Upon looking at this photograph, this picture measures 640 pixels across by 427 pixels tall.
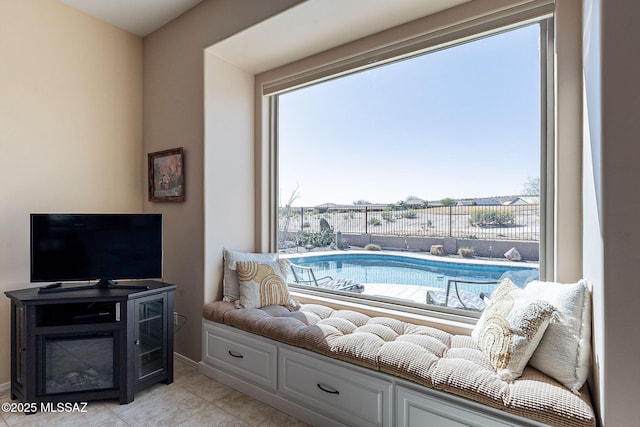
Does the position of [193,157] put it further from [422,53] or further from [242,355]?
[422,53]

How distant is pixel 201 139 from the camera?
2.70m

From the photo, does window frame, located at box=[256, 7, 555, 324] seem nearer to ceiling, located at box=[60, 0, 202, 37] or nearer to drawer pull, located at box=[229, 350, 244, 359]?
drawer pull, located at box=[229, 350, 244, 359]

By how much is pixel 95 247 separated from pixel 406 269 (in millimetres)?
2276

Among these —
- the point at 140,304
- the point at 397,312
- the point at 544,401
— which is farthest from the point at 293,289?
the point at 544,401

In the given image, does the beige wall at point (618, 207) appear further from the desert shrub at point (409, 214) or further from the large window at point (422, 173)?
the desert shrub at point (409, 214)

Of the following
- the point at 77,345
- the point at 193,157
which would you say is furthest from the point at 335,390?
the point at 193,157

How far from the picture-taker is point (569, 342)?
57.0 inches

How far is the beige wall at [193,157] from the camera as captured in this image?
2691mm

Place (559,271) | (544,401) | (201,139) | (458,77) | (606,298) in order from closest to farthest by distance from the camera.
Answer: (606,298), (544,401), (559,271), (458,77), (201,139)

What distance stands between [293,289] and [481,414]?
73.1 inches

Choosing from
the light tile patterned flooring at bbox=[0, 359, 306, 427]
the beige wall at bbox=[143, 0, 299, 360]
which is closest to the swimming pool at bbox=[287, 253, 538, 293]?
the beige wall at bbox=[143, 0, 299, 360]

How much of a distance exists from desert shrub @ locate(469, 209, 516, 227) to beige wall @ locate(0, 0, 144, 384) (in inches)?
117

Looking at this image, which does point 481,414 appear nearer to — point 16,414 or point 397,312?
point 397,312

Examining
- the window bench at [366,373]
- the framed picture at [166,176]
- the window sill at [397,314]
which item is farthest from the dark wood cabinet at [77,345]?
the window sill at [397,314]
